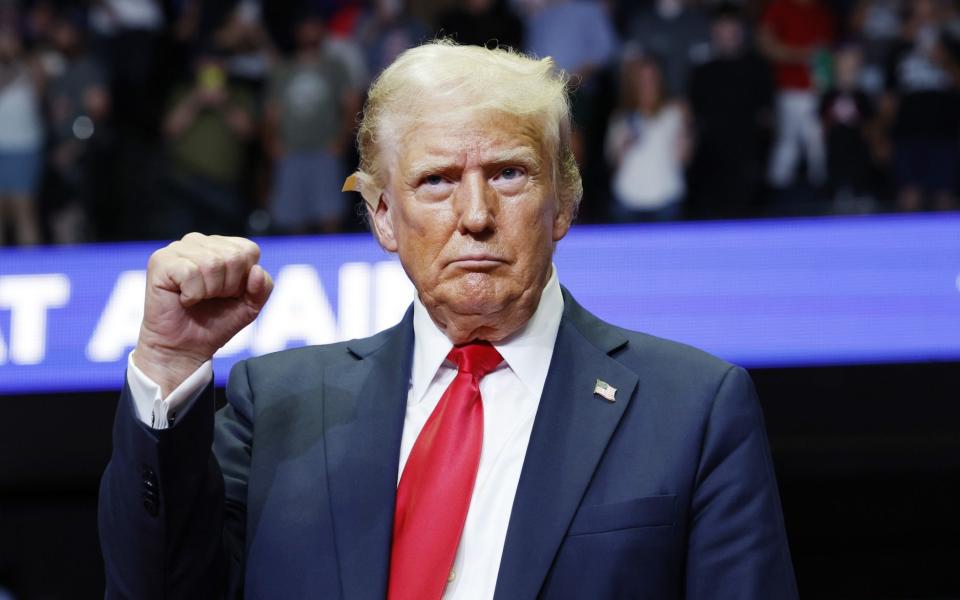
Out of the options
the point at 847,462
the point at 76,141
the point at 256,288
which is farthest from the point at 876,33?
the point at 256,288

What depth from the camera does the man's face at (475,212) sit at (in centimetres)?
178

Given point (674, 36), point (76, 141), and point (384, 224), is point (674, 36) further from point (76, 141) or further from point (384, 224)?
point (384, 224)

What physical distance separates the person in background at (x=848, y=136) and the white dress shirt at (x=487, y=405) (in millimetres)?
5440

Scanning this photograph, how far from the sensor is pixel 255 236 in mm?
4594

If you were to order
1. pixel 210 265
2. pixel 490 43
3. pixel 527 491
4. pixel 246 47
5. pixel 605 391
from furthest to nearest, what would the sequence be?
pixel 246 47 → pixel 490 43 → pixel 605 391 → pixel 527 491 → pixel 210 265

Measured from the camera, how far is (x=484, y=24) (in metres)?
7.16

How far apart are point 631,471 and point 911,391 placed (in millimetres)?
2955

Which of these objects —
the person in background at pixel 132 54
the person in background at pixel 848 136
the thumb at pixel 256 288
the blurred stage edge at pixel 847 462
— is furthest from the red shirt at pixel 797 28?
the thumb at pixel 256 288

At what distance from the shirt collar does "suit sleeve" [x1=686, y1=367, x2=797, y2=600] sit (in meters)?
0.26

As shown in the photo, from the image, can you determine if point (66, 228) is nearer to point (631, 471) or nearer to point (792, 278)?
point (792, 278)

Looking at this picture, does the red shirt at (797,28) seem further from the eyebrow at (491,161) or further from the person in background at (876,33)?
the eyebrow at (491,161)

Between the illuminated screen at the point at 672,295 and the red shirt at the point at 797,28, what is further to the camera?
the red shirt at the point at 797,28

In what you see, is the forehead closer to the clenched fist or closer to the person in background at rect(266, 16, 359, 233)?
the clenched fist

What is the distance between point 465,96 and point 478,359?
1.26 ft
